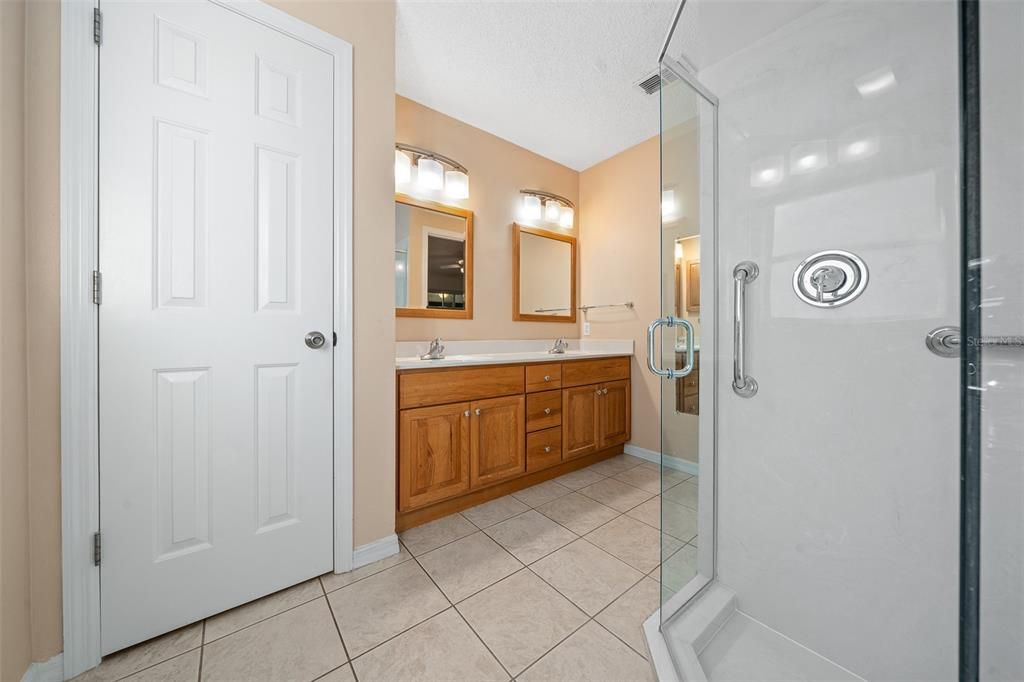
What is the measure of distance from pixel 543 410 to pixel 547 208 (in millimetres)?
1636

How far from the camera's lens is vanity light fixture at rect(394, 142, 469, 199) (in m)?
2.18

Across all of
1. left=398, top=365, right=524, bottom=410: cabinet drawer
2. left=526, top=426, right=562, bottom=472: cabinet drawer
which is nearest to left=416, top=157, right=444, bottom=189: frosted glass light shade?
left=398, top=365, right=524, bottom=410: cabinet drawer

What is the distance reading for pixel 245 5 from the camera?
123cm

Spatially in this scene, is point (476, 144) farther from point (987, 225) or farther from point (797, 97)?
point (987, 225)

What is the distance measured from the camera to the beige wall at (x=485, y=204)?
7.47 feet

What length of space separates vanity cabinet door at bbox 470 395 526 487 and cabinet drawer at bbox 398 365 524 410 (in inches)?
2.5

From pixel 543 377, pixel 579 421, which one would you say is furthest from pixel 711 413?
pixel 579 421

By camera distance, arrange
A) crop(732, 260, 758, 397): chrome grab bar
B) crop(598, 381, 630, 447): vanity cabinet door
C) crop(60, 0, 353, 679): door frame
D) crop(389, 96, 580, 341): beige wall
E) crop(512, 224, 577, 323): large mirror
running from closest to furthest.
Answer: crop(60, 0, 353, 679): door frame, crop(732, 260, 758, 397): chrome grab bar, crop(389, 96, 580, 341): beige wall, crop(598, 381, 630, 447): vanity cabinet door, crop(512, 224, 577, 323): large mirror

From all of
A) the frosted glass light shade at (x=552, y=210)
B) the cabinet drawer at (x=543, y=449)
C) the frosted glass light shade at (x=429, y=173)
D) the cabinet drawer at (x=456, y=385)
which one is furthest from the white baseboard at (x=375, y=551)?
the frosted glass light shade at (x=552, y=210)

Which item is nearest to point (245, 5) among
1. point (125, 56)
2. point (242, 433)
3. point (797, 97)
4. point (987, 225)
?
point (125, 56)

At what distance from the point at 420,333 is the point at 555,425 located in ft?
3.39

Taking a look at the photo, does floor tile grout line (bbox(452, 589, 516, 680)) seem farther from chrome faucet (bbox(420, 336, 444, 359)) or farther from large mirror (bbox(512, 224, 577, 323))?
large mirror (bbox(512, 224, 577, 323))

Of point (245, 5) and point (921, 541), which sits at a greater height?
point (245, 5)

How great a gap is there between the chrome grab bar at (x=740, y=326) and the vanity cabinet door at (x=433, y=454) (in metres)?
1.22
